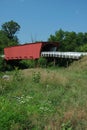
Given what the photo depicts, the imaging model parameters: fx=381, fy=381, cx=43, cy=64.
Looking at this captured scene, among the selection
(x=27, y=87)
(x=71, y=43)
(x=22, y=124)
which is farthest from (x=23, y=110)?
(x=71, y=43)

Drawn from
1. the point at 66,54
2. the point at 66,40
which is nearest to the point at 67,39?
the point at 66,40

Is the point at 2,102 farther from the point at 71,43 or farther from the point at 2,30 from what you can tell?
the point at 2,30

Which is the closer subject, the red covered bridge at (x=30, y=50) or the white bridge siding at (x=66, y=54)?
the white bridge siding at (x=66, y=54)

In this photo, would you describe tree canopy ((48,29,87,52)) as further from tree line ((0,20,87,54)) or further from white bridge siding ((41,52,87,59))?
white bridge siding ((41,52,87,59))

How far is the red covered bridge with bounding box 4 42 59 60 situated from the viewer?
57838 millimetres

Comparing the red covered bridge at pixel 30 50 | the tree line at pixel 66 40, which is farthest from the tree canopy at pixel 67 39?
the red covered bridge at pixel 30 50

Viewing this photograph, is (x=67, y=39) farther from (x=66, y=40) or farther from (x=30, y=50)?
(x=30, y=50)

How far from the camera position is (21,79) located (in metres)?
20.3

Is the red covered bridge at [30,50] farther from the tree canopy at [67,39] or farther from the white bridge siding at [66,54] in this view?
the tree canopy at [67,39]

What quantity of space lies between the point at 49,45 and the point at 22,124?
5231 cm

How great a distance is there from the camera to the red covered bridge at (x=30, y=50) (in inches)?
2277

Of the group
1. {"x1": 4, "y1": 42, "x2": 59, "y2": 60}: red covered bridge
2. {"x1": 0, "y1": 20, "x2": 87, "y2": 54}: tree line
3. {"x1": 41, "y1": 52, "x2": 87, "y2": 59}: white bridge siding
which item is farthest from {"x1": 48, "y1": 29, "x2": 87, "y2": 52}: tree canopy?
{"x1": 41, "y1": 52, "x2": 87, "y2": 59}: white bridge siding

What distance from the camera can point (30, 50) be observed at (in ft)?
195

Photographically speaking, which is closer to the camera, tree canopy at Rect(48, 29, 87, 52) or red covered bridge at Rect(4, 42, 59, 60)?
red covered bridge at Rect(4, 42, 59, 60)
